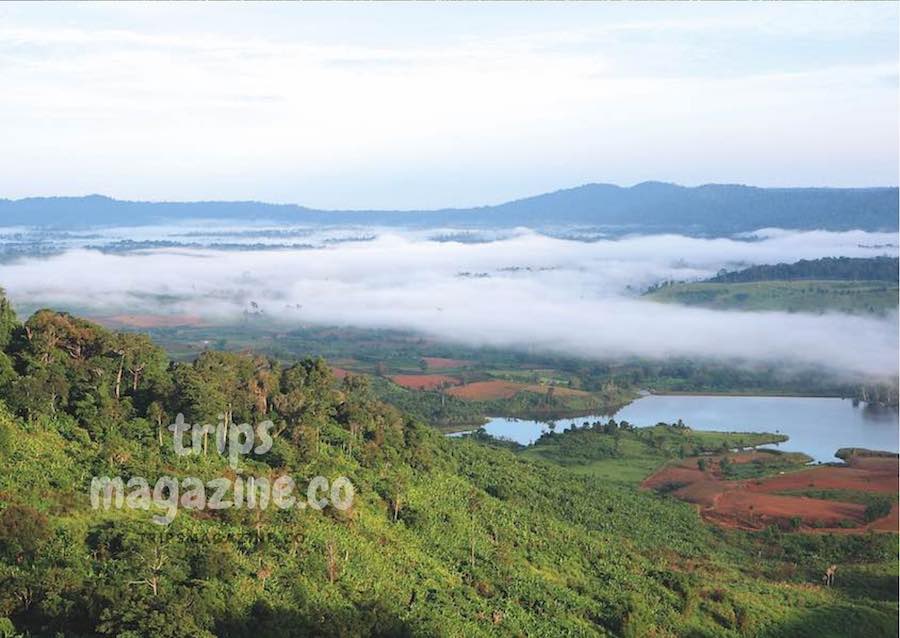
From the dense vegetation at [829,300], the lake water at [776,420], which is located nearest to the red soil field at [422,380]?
the lake water at [776,420]

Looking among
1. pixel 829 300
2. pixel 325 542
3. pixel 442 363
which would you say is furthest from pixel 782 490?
pixel 829 300

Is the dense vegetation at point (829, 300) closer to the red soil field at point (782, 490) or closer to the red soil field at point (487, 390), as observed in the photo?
the red soil field at point (487, 390)

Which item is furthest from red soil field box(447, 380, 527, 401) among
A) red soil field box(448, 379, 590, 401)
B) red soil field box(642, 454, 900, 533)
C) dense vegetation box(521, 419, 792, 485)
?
red soil field box(642, 454, 900, 533)

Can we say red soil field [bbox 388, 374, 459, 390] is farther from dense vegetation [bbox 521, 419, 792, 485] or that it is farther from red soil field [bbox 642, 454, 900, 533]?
red soil field [bbox 642, 454, 900, 533]

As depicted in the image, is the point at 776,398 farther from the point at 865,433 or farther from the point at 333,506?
the point at 333,506

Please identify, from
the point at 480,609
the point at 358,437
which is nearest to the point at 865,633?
the point at 480,609

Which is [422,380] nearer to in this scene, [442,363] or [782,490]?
[442,363]

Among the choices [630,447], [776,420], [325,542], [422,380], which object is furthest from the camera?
[422,380]
